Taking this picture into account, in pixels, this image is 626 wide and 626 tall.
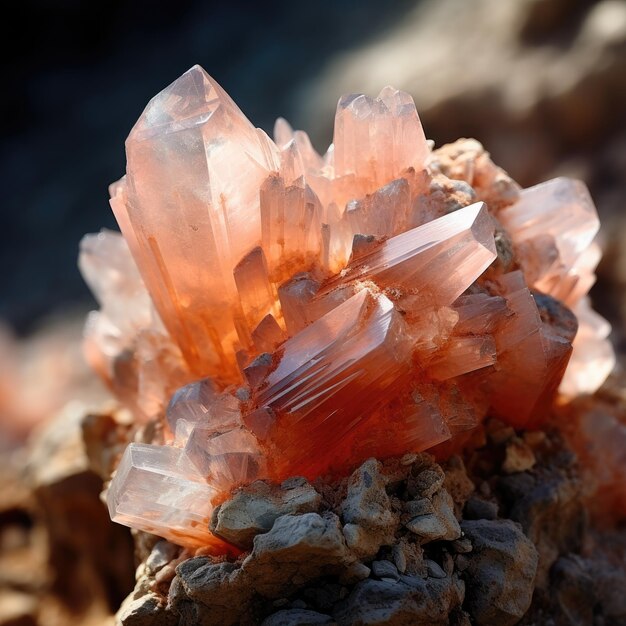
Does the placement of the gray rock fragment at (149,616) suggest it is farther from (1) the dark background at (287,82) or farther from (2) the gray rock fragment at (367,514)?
(1) the dark background at (287,82)

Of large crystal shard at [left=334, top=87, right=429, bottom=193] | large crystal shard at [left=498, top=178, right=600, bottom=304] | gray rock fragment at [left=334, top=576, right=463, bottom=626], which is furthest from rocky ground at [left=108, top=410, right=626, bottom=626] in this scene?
large crystal shard at [left=334, top=87, right=429, bottom=193]

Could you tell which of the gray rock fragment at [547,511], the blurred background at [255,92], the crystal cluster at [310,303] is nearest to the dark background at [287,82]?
the blurred background at [255,92]

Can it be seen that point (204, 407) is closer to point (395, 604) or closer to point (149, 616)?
point (149, 616)

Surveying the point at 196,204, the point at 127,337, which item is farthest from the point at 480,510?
the point at 127,337

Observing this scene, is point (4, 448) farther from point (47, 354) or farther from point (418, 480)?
point (418, 480)

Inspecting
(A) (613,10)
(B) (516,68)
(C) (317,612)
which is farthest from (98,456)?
(A) (613,10)

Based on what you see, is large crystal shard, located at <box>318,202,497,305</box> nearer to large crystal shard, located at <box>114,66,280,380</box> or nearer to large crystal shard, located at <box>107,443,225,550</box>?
large crystal shard, located at <box>114,66,280,380</box>
